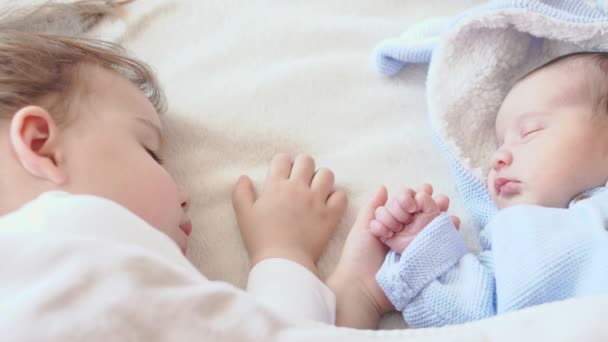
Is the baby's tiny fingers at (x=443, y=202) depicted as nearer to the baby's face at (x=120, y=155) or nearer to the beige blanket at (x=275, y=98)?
the beige blanket at (x=275, y=98)

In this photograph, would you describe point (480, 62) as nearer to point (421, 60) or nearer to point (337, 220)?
point (421, 60)

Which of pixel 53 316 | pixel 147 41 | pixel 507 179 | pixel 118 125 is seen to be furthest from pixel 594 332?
pixel 147 41

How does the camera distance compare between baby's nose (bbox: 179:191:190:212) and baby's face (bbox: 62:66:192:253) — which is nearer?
baby's face (bbox: 62:66:192:253)

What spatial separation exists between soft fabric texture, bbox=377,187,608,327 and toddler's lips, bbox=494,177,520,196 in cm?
6

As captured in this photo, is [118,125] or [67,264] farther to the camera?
[118,125]

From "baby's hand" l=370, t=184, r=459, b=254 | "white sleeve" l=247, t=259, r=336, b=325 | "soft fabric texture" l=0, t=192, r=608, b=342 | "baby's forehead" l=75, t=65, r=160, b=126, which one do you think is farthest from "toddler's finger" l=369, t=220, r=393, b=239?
"baby's forehead" l=75, t=65, r=160, b=126

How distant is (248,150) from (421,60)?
0.33 m

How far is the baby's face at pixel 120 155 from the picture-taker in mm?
735

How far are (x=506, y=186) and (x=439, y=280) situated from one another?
0.18m

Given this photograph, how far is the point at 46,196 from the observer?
64 centimetres

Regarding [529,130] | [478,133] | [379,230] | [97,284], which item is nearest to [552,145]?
[529,130]

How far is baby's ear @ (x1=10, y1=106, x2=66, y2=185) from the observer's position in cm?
70

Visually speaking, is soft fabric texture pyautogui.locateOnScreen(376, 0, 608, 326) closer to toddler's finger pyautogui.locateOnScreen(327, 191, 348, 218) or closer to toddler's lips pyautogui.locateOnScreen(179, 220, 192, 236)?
toddler's finger pyautogui.locateOnScreen(327, 191, 348, 218)

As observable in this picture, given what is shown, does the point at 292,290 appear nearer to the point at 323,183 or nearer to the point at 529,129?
the point at 323,183
